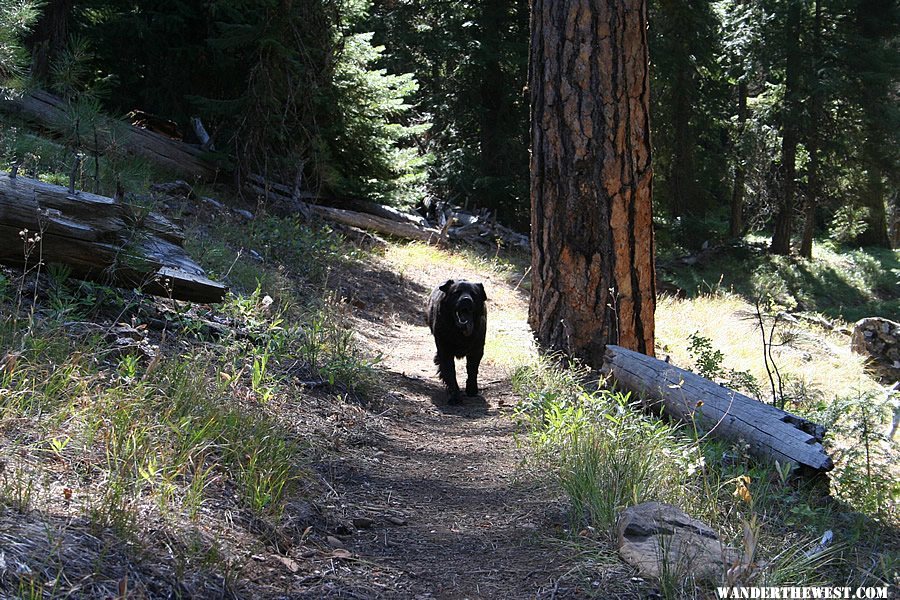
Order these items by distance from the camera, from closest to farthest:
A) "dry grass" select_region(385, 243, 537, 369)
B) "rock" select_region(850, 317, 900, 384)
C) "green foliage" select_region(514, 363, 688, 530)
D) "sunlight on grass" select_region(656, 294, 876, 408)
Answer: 1. "green foliage" select_region(514, 363, 688, 530)
2. "sunlight on grass" select_region(656, 294, 876, 408)
3. "dry grass" select_region(385, 243, 537, 369)
4. "rock" select_region(850, 317, 900, 384)

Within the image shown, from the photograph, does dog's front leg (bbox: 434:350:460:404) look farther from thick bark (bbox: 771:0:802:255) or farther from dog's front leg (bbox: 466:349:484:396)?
thick bark (bbox: 771:0:802:255)

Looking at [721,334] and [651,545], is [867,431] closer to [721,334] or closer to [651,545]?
[651,545]

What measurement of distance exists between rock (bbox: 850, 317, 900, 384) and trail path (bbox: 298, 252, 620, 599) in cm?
782

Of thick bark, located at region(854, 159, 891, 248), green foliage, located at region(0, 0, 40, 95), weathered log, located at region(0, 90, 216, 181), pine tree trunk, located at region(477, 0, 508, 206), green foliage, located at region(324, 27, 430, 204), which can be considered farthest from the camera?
thick bark, located at region(854, 159, 891, 248)

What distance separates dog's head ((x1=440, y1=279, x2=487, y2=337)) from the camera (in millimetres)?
7293

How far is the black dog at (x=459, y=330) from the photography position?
7316mm

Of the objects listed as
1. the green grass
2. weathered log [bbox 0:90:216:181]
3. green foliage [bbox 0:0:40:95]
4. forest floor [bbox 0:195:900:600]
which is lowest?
the green grass

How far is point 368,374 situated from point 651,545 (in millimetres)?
3600

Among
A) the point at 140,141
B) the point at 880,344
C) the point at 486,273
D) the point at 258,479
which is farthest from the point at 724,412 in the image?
the point at 140,141

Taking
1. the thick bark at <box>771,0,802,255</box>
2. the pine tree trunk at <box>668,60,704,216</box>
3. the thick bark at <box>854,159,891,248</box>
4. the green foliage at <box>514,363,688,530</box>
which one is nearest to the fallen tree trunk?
the green foliage at <box>514,363,688,530</box>

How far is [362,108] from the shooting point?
14156 millimetres

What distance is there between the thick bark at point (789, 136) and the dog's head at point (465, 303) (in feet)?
56.6

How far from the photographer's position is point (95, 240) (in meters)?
5.39

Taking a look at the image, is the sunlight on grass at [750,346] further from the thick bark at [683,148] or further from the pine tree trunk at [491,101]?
the thick bark at [683,148]
